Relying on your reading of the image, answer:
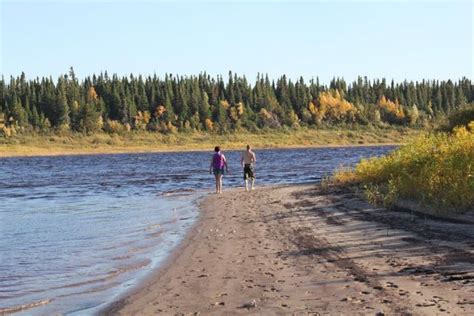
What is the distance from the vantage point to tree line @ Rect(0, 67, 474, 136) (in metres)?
140

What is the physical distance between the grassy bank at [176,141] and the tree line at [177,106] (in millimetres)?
6505

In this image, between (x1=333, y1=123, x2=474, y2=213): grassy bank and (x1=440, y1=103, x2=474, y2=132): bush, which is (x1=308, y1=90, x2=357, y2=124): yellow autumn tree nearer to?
(x1=440, y1=103, x2=474, y2=132): bush

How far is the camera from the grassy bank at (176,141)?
116 meters

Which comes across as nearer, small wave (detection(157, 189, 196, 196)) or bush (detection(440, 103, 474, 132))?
bush (detection(440, 103, 474, 132))

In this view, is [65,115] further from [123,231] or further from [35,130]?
[123,231]

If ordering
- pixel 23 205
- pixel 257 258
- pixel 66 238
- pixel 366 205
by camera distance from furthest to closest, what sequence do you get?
pixel 23 205 < pixel 366 205 < pixel 66 238 < pixel 257 258

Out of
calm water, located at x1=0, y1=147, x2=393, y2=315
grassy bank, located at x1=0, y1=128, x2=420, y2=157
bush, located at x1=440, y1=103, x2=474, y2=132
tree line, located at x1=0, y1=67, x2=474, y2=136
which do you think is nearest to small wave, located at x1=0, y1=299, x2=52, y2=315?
calm water, located at x1=0, y1=147, x2=393, y2=315

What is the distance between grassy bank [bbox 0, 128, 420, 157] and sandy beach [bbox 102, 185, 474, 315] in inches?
3991

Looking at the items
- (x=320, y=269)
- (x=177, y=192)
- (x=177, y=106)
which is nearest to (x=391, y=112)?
(x=177, y=106)

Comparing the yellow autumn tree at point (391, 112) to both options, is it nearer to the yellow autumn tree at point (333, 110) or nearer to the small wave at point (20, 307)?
the yellow autumn tree at point (333, 110)

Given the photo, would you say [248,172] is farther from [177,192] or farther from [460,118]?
[460,118]

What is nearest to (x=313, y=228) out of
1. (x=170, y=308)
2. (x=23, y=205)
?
(x=170, y=308)

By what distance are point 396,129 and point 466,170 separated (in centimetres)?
14908

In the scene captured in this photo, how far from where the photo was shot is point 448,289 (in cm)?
767
